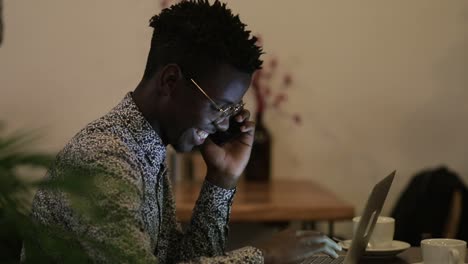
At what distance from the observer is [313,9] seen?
114 inches

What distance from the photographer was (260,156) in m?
2.82

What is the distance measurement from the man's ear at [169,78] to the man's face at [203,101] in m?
0.01

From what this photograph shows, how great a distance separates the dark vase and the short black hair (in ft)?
4.91

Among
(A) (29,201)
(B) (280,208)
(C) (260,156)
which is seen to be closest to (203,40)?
(A) (29,201)

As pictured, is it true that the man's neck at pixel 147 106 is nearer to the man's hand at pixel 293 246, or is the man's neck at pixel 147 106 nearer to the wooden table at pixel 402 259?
the man's hand at pixel 293 246

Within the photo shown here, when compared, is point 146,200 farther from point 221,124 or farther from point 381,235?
point 381,235

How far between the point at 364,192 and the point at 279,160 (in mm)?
400

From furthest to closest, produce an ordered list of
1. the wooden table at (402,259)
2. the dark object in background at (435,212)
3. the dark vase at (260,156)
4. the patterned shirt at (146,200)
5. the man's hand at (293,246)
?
the dark vase at (260,156) < the dark object in background at (435,212) < the wooden table at (402,259) < the man's hand at (293,246) < the patterned shirt at (146,200)

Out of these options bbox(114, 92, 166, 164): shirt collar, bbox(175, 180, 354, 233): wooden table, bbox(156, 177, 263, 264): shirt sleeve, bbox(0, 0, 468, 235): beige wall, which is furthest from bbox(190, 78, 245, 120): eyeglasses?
bbox(0, 0, 468, 235): beige wall

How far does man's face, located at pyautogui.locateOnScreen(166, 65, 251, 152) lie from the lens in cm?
127

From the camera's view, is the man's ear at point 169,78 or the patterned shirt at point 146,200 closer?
the patterned shirt at point 146,200

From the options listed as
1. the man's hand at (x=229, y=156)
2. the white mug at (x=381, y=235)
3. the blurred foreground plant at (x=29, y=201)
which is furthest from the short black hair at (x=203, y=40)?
the blurred foreground plant at (x=29, y=201)

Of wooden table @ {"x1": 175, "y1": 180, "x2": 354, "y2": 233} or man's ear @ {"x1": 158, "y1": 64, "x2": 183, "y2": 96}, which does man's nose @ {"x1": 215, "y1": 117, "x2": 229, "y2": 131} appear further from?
wooden table @ {"x1": 175, "y1": 180, "x2": 354, "y2": 233}

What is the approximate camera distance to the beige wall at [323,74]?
2844mm
